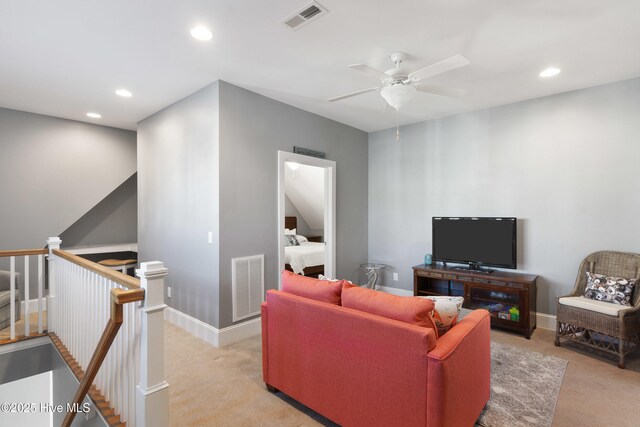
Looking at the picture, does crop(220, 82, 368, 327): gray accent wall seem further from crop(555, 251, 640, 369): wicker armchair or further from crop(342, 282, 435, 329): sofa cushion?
crop(555, 251, 640, 369): wicker armchair

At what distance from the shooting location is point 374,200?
5.47 meters

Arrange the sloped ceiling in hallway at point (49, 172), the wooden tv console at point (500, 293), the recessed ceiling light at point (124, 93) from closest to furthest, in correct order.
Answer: the wooden tv console at point (500, 293)
the recessed ceiling light at point (124, 93)
the sloped ceiling in hallway at point (49, 172)

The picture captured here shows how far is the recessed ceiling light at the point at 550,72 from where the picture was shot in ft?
10.1

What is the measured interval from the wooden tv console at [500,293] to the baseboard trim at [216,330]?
7.71ft

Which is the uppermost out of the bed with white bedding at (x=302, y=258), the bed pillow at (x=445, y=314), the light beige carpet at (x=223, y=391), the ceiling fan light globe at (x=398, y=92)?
the ceiling fan light globe at (x=398, y=92)

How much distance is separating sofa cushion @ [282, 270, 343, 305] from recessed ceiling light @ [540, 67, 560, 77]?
2958mm

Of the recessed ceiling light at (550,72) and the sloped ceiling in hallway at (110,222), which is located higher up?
the recessed ceiling light at (550,72)

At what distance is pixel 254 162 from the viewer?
370 centimetres

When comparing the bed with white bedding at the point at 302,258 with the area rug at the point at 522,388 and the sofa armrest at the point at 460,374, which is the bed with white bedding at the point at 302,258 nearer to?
the area rug at the point at 522,388

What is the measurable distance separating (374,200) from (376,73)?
313 centimetres

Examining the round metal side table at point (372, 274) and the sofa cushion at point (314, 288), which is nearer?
the sofa cushion at point (314, 288)

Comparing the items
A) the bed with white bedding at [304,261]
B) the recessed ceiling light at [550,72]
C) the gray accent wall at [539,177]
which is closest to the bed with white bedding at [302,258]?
the bed with white bedding at [304,261]

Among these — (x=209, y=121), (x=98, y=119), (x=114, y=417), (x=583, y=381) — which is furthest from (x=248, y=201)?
(x=583, y=381)

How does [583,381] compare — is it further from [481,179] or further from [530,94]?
[530,94]
